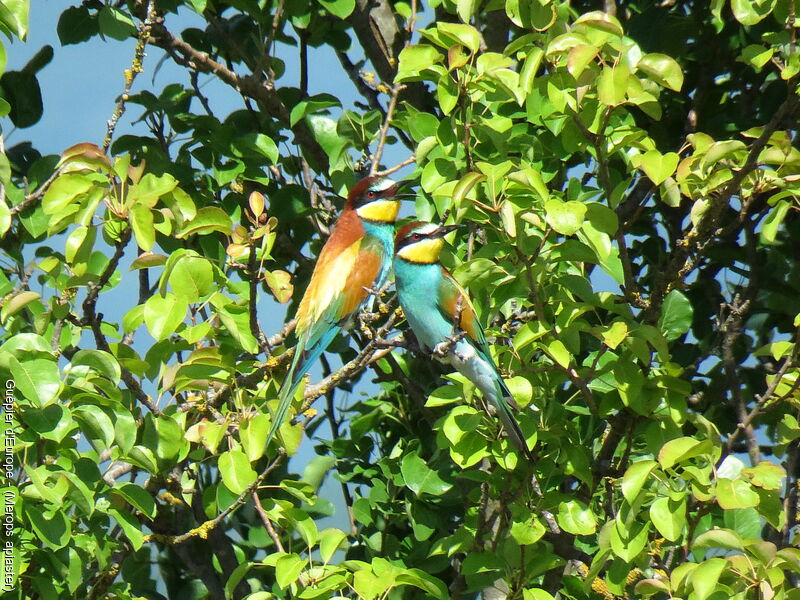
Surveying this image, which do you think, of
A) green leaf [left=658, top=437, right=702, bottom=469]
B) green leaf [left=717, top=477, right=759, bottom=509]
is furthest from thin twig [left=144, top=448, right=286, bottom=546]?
green leaf [left=717, top=477, right=759, bottom=509]

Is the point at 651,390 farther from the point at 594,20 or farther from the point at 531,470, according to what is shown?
the point at 594,20

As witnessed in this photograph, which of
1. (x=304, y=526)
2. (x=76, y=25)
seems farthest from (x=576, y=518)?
(x=76, y=25)

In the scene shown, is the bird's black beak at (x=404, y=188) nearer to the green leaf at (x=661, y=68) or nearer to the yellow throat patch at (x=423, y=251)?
the yellow throat patch at (x=423, y=251)

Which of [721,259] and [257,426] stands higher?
[721,259]

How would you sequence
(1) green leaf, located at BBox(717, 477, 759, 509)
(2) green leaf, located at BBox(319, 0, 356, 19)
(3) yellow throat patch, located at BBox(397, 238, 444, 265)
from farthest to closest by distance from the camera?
(2) green leaf, located at BBox(319, 0, 356, 19)
(3) yellow throat patch, located at BBox(397, 238, 444, 265)
(1) green leaf, located at BBox(717, 477, 759, 509)

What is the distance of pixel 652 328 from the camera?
2.22 meters

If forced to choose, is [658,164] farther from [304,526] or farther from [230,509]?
[230,509]

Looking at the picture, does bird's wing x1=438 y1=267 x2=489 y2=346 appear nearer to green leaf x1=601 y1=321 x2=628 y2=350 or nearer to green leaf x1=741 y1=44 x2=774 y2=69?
green leaf x1=601 y1=321 x2=628 y2=350

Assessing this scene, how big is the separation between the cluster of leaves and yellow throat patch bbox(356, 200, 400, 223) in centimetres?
13

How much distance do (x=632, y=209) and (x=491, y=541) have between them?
3.52 ft

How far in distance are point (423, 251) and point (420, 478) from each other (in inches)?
24.1

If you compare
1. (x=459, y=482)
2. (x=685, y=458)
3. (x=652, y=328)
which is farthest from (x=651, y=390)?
(x=459, y=482)

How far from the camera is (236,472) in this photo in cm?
224

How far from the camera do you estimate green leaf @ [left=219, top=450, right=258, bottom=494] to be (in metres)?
2.22
